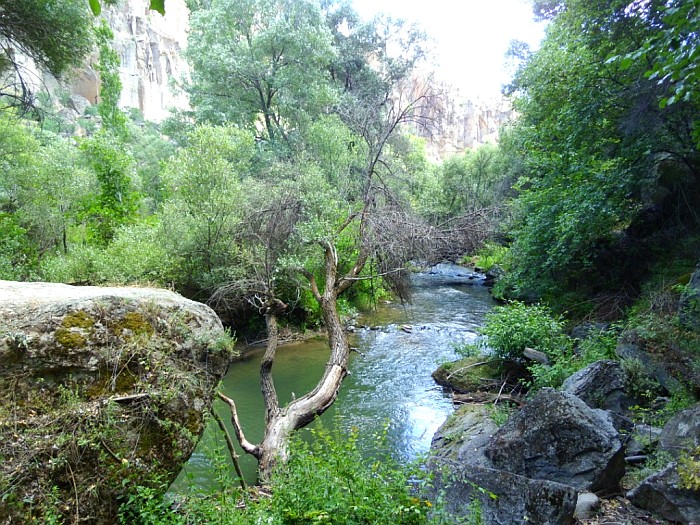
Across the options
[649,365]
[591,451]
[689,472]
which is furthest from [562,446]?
[649,365]

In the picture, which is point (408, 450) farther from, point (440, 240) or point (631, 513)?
point (440, 240)

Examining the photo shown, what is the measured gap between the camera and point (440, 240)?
9594mm

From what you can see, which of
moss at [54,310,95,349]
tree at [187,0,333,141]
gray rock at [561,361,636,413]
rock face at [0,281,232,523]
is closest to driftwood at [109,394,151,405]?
rock face at [0,281,232,523]

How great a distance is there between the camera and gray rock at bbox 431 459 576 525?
136 inches

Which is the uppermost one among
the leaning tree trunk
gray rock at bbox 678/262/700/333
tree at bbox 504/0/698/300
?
tree at bbox 504/0/698/300

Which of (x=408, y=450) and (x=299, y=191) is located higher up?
(x=299, y=191)

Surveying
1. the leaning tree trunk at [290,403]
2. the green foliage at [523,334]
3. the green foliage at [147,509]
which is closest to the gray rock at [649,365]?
the green foliage at [523,334]

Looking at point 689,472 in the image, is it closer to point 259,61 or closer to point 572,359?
point 572,359

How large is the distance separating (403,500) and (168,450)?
2.16 meters

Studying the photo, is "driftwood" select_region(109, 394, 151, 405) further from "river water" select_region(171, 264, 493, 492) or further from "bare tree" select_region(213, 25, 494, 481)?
"bare tree" select_region(213, 25, 494, 481)

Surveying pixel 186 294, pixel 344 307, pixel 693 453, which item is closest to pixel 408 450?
pixel 693 453

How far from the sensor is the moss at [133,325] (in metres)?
3.79

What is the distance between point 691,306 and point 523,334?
122 inches

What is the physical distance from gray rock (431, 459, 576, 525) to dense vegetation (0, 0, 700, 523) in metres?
0.90
